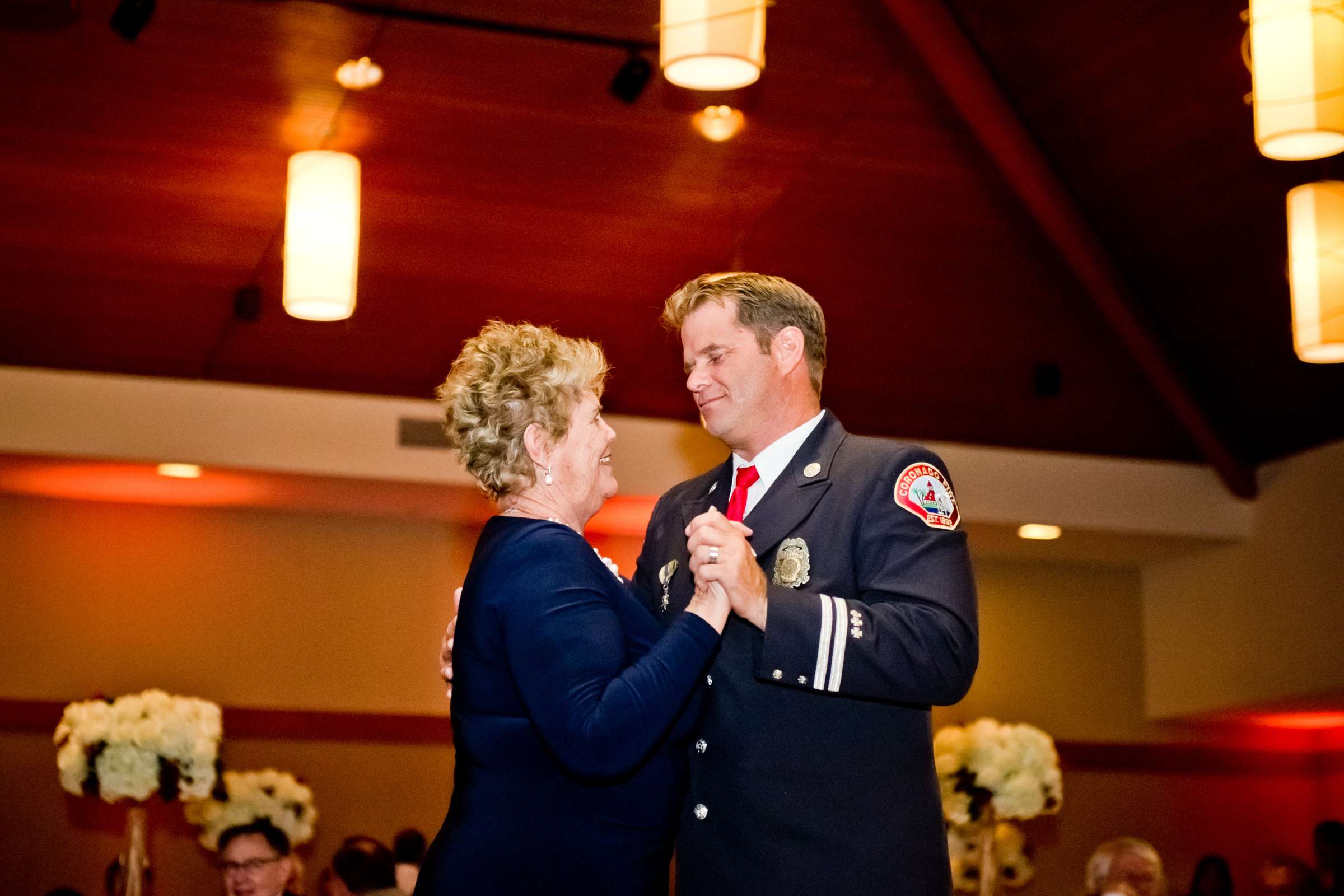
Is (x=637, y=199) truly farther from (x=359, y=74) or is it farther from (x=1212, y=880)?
(x=1212, y=880)

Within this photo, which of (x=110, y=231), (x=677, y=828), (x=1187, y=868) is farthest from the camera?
(x=1187, y=868)

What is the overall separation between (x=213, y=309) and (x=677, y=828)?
524cm

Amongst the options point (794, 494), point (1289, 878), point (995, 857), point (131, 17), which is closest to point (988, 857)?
point (995, 857)

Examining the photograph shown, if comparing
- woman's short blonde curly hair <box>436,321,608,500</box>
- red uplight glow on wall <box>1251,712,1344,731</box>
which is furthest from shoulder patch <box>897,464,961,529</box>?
red uplight glow on wall <box>1251,712,1344,731</box>

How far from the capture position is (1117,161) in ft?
23.4

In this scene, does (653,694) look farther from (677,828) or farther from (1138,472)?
(1138,472)

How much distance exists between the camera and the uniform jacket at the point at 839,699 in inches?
89.1

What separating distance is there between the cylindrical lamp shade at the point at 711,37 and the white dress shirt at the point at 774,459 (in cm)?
130

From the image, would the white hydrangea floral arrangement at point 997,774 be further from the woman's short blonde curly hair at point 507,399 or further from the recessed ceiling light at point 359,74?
the woman's short blonde curly hair at point 507,399

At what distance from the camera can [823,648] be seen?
2.25m

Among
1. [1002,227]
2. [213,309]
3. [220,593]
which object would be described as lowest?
[220,593]

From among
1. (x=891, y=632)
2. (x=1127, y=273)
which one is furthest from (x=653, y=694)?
(x=1127, y=273)

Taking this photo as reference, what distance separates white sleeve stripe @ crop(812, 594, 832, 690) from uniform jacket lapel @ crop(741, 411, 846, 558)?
11.7 inches

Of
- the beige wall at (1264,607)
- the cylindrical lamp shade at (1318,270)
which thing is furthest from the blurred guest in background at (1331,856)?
the cylindrical lamp shade at (1318,270)
